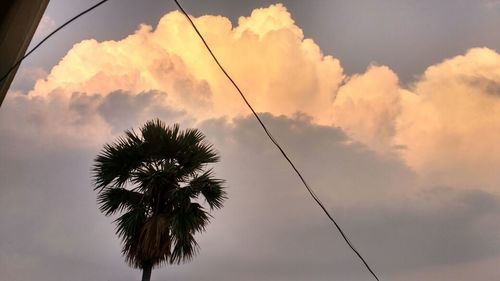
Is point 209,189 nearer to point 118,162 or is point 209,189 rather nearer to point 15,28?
point 118,162

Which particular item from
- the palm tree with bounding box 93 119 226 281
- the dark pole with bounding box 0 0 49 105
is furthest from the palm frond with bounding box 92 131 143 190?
the dark pole with bounding box 0 0 49 105

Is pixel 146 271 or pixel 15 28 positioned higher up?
pixel 146 271

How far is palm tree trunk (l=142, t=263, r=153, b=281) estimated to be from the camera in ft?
30.9

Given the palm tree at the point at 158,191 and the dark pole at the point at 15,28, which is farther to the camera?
the palm tree at the point at 158,191

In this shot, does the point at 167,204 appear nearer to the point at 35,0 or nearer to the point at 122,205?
the point at 122,205

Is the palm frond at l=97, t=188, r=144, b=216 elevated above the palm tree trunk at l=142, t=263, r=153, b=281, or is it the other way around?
the palm frond at l=97, t=188, r=144, b=216

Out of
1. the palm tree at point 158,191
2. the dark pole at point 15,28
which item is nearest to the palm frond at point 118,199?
the palm tree at point 158,191

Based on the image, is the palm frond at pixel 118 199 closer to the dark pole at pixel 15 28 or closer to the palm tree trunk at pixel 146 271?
the palm tree trunk at pixel 146 271

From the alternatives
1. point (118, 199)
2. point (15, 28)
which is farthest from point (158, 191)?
point (15, 28)

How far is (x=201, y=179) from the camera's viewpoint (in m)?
10.7

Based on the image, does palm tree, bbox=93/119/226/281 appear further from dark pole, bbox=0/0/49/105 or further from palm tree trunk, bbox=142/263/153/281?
dark pole, bbox=0/0/49/105

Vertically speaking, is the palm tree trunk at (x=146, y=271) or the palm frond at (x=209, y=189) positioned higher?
the palm frond at (x=209, y=189)

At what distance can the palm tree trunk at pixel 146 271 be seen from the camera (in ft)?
30.9

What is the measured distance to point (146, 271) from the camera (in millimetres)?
9523
